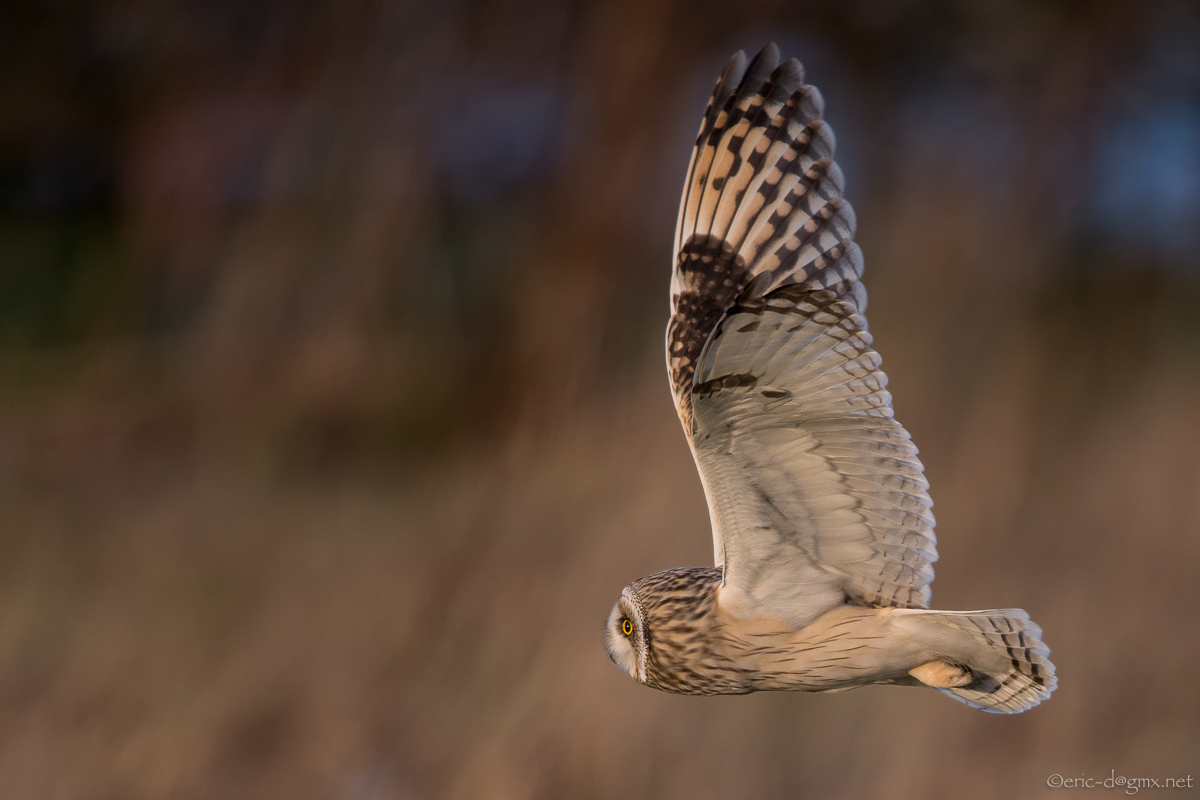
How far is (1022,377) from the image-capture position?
16.3 feet

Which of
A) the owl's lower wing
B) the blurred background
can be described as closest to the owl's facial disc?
the owl's lower wing

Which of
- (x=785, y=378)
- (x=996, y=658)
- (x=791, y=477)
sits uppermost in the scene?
(x=785, y=378)

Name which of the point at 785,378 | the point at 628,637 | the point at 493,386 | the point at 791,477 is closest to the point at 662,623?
the point at 628,637

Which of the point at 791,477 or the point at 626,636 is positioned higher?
the point at 791,477

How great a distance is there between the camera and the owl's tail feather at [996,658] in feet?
4.54

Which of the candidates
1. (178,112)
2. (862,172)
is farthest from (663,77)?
(178,112)

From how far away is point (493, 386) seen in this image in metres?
5.57

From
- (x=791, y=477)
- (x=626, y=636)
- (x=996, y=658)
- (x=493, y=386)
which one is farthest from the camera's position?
(x=493, y=386)

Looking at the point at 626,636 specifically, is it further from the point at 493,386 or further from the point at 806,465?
the point at 493,386

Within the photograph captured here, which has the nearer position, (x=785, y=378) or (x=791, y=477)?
(x=785, y=378)

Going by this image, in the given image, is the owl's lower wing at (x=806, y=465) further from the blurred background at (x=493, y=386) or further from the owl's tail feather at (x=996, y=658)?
the blurred background at (x=493, y=386)

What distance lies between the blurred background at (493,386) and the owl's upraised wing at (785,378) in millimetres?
2334

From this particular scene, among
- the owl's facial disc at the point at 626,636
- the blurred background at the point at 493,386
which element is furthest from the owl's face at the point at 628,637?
the blurred background at the point at 493,386

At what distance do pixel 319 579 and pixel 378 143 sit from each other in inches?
101
